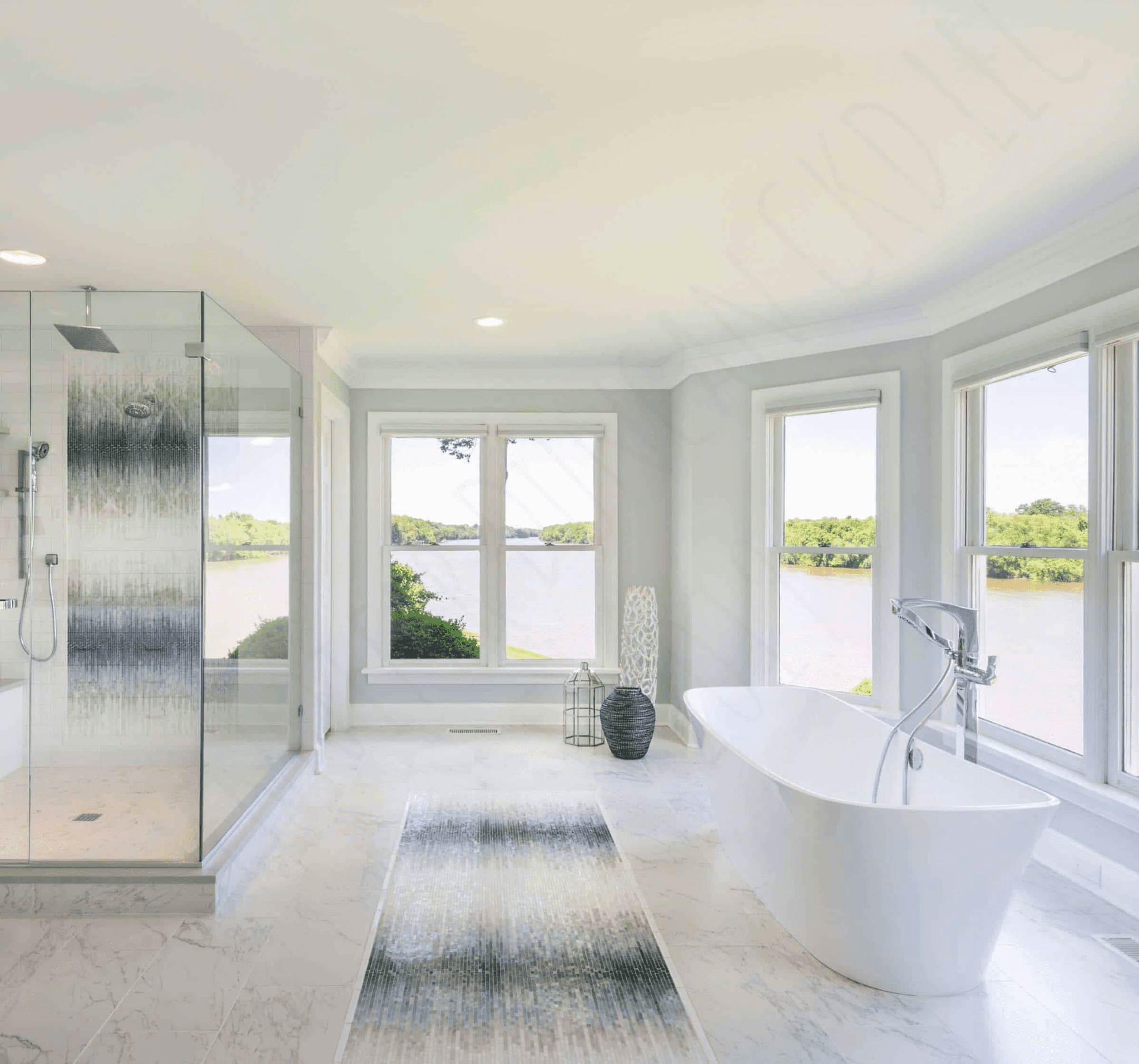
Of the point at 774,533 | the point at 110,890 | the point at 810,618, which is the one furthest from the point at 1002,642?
the point at 110,890

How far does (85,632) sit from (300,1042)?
1.55 m

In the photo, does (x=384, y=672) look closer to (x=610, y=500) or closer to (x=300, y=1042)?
(x=610, y=500)

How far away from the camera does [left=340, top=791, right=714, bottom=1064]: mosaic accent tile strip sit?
1984mm

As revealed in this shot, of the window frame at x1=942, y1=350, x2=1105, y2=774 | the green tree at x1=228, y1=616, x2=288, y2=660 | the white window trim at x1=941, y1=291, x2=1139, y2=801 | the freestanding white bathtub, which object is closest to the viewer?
the freestanding white bathtub

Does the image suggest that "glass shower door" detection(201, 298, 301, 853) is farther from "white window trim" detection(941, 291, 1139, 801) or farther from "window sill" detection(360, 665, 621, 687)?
"white window trim" detection(941, 291, 1139, 801)

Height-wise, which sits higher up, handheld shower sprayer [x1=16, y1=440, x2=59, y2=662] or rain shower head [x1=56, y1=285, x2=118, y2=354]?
rain shower head [x1=56, y1=285, x2=118, y2=354]

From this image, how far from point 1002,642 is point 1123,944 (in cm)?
121

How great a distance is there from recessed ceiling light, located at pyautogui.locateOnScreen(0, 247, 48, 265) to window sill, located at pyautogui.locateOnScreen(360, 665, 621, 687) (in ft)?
9.67

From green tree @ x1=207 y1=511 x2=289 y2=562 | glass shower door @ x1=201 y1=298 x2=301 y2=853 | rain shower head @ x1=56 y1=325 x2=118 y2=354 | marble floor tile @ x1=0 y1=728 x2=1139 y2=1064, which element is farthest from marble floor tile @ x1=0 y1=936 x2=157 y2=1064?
rain shower head @ x1=56 y1=325 x2=118 y2=354

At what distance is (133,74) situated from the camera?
183 centimetres

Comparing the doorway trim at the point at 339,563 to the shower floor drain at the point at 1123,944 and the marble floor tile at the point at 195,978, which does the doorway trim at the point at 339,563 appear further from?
the shower floor drain at the point at 1123,944

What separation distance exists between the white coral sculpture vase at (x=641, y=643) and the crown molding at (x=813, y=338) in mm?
1430

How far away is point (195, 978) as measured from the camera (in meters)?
2.27

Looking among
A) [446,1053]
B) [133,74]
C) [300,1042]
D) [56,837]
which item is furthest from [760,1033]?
[133,74]
